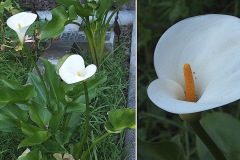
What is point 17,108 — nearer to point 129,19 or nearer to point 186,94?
point 186,94

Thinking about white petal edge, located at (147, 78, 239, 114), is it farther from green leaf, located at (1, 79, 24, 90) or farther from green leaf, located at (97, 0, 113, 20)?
green leaf, located at (97, 0, 113, 20)

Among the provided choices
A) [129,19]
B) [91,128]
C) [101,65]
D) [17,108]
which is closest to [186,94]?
[17,108]

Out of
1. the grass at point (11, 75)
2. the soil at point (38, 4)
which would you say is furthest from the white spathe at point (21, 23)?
the soil at point (38, 4)

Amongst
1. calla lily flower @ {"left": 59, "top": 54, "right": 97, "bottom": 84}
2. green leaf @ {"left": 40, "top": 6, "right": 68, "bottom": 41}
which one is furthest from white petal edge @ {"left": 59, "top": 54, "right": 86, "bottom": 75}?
green leaf @ {"left": 40, "top": 6, "right": 68, "bottom": 41}

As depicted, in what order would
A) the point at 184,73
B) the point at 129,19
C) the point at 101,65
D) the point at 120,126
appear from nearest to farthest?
the point at 184,73 < the point at 120,126 < the point at 101,65 < the point at 129,19

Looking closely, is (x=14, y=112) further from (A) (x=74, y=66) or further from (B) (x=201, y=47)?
(B) (x=201, y=47)

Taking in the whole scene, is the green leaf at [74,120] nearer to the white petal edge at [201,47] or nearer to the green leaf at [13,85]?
the green leaf at [13,85]
